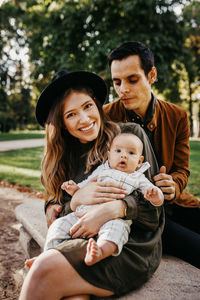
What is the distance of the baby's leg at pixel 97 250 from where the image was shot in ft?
4.65

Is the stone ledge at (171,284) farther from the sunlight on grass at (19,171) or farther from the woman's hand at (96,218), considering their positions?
the sunlight on grass at (19,171)

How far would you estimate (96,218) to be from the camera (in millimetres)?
1693

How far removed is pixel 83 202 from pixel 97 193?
121 mm

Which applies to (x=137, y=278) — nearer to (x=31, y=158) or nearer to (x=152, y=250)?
(x=152, y=250)

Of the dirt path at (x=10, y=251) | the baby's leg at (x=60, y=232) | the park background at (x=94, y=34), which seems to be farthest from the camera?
the park background at (x=94, y=34)

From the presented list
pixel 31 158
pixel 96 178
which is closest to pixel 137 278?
pixel 96 178

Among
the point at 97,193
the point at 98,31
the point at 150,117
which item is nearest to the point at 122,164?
the point at 97,193

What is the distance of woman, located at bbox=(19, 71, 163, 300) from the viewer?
1444mm

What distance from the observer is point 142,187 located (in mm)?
1845

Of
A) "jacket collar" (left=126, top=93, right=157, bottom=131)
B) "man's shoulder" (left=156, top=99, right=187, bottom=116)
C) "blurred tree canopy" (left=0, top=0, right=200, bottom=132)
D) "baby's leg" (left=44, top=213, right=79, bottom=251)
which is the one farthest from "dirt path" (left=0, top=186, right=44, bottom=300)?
"blurred tree canopy" (left=0, top=0, right=200, bottom=132)

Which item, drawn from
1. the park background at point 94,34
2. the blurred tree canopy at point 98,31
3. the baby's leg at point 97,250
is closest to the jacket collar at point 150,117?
the baby's leg at point 97,250

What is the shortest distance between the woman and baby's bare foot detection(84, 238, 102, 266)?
0.07 m

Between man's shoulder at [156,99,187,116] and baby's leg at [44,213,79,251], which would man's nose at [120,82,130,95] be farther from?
baby's leg at [44,213,79,251]

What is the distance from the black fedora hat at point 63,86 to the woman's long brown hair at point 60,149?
0.18 feet
